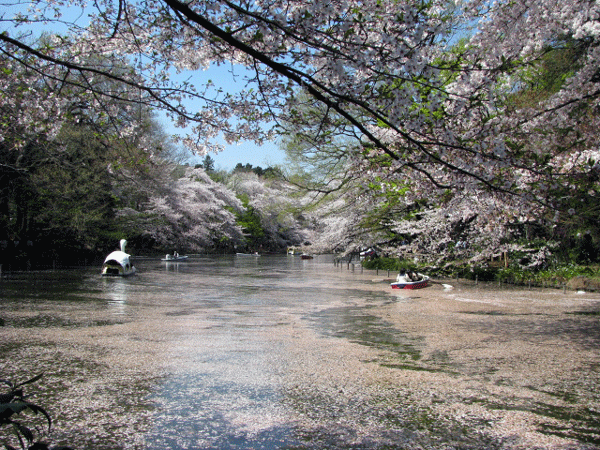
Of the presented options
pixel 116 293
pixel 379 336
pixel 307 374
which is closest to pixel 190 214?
pixel 116 293

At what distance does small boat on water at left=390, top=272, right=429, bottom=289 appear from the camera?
15156 millimetres

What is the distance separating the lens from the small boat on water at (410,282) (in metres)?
15.2

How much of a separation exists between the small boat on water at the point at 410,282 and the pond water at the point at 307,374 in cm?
428

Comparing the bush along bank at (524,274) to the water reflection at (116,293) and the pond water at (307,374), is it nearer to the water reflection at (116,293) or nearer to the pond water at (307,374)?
the pond water at (307,374)

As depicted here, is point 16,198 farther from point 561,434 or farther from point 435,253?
point 561,434

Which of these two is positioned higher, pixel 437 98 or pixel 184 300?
pixel 437 98

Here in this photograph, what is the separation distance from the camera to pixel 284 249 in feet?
178

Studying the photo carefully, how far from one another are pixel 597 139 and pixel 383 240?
1554 centimetres

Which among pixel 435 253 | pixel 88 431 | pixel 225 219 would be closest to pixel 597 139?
pixel 88 431

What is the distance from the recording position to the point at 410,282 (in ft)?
49.8

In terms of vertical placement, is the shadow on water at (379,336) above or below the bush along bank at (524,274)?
below

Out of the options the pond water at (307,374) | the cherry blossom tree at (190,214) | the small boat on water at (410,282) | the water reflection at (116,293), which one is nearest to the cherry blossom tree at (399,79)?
the pond water at (307,374)

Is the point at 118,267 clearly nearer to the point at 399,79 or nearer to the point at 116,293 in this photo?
the point at 116,293

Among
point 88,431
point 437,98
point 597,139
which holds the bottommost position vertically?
point 88,431
